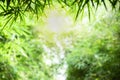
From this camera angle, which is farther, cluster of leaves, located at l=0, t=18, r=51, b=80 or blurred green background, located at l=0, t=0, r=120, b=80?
blurred green background, located at l=0, t=0, r=120, b=80

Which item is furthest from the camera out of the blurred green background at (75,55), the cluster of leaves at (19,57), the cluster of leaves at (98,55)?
the cluster of leaves at (98,55)

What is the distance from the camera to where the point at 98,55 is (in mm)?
4582

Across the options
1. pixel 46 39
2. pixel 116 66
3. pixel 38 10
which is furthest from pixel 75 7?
pixel 46 39

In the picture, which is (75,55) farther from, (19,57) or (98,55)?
(19,57)

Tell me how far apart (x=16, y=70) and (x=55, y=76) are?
2.19 meters

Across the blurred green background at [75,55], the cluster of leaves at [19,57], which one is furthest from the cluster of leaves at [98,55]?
the cluster of leaves at [19,57]

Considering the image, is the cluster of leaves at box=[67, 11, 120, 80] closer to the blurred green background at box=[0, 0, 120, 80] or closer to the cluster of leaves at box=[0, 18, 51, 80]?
the blurred green background at box=[0, 0, 120, 80]

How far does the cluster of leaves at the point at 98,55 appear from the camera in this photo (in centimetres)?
425

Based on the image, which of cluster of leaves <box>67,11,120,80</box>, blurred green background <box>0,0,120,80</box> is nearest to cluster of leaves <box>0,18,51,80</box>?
blurred green background <box>0,0,120,80</box>

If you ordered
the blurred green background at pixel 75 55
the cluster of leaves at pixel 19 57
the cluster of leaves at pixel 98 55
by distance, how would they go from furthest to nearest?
the cluster of leaves at pixel 98 55, the blurred green background at pixel 75 55, the cluster of leaves at pixel 19 57

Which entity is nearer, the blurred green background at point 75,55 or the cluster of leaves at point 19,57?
the cluster of leaves at point 19,57

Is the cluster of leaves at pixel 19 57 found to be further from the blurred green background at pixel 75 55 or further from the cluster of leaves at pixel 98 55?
the cluster of leaves at pixel 98 55

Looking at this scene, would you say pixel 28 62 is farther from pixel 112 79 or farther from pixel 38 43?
pixel 112 79

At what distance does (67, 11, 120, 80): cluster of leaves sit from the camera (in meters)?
4.25
